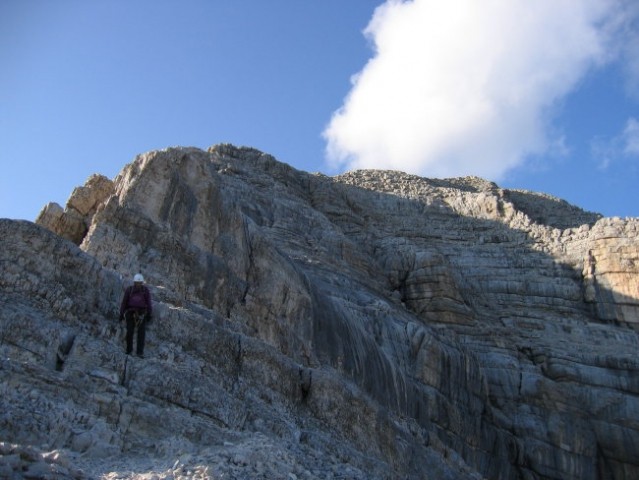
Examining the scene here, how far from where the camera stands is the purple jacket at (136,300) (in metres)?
17.0

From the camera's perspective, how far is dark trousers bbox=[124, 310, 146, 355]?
1703cm

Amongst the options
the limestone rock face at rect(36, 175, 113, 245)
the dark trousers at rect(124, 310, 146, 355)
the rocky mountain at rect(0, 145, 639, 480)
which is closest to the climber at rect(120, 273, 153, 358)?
the dark trousers at rect(124, 310, 146, 355)

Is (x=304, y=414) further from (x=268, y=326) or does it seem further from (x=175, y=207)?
(x=175, y=207)

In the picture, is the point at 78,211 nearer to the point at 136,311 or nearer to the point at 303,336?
the point at 303,336

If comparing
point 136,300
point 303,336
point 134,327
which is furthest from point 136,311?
point 303,336

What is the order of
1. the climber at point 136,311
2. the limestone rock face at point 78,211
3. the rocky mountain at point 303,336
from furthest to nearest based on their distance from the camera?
the limestone rock face at point 78,211, the climber at point 136,311, the rocky mountain at point 303,336

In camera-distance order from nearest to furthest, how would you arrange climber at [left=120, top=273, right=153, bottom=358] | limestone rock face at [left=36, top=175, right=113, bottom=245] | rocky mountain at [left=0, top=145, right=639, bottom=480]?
rocky mountain at [left=0, top=145, right=639, bottom=480] → climber at [left=120, top=273, right=153, bottom=358] → limestone rock face at [left=36, top=175, right=113, bottom=245]

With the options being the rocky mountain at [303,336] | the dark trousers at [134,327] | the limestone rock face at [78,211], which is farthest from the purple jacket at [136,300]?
the limestone rock face at [78,211]

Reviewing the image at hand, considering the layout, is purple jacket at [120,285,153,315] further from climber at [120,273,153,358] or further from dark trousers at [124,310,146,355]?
dark trousers at [124,310,146,355]

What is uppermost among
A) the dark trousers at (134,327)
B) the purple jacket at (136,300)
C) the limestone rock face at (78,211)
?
the limestone rock face at (78,211)

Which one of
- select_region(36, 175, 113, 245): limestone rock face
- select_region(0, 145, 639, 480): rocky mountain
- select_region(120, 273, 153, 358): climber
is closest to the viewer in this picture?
select_region(0, 145, 639, 480): rocky mountain

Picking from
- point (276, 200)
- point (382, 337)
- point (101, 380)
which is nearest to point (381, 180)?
point (276, 200)

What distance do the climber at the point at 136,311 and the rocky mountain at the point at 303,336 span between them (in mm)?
372

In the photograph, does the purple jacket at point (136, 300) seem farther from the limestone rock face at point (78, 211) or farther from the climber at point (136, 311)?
the limestone rock face at point (78, 211)
